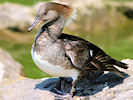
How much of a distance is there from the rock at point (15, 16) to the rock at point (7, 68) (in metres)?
4.08

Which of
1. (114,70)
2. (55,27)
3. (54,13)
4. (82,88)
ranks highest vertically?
(54,13)

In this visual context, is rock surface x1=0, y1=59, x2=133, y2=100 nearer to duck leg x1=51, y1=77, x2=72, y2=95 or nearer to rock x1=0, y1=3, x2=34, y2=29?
duck leg x1=51, y1=77, x2=72, y2=95

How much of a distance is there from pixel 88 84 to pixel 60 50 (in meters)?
1.01

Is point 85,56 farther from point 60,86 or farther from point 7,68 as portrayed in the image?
point 7,68

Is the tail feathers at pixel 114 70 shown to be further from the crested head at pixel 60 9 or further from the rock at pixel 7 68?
the rock at pixel 7 68

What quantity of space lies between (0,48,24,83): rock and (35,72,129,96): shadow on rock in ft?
7.35

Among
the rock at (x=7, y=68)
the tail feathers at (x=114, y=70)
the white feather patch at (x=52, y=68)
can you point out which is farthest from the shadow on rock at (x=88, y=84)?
the rock at (x=7, y=68)

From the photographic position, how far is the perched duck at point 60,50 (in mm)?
5098

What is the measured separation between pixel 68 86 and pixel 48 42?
1.06 m

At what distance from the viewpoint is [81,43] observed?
5473 mm

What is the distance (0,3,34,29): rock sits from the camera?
13528 millimetres

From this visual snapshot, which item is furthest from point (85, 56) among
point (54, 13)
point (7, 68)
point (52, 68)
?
point (7, 68)

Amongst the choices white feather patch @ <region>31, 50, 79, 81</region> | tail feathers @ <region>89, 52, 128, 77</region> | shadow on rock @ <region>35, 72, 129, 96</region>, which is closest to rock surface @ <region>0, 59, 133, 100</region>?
shadow on rock @ <region>35, 72, 129, 96</region>

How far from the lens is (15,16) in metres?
14.1
